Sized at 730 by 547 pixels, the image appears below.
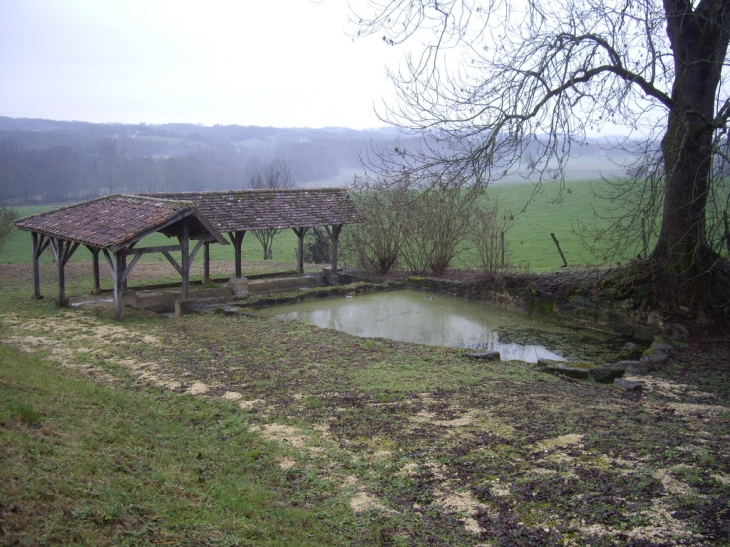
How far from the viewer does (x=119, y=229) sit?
1207 centimetres

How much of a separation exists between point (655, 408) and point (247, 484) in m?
5.00

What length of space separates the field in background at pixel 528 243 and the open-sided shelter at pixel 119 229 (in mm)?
8459

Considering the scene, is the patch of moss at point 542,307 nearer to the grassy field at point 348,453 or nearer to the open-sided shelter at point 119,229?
the grassy field at point 348,453

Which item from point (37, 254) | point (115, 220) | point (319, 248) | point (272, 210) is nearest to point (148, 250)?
point (115, 220)

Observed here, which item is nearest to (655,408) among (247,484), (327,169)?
(247,484)

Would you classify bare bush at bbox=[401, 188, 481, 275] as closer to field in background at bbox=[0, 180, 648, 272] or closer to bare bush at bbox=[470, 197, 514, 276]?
bare bush at bbox=[470, 197, 514, 276]

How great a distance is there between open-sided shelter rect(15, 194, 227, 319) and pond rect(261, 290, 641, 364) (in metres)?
2.61

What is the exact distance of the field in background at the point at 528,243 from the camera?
2441cm

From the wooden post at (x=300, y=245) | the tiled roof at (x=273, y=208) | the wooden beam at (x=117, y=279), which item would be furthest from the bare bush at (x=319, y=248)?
the wooden beam at (x=117, y=279)

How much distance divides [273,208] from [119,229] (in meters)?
5.54

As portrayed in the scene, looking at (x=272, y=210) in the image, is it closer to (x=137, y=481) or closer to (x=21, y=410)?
(x=21, y=410)

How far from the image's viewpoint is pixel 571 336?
12.2 metres

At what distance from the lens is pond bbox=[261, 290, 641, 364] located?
11078mm

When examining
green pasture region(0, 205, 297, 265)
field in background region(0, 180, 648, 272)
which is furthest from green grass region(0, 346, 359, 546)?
green pasture region(0, 205, 297, 265)
